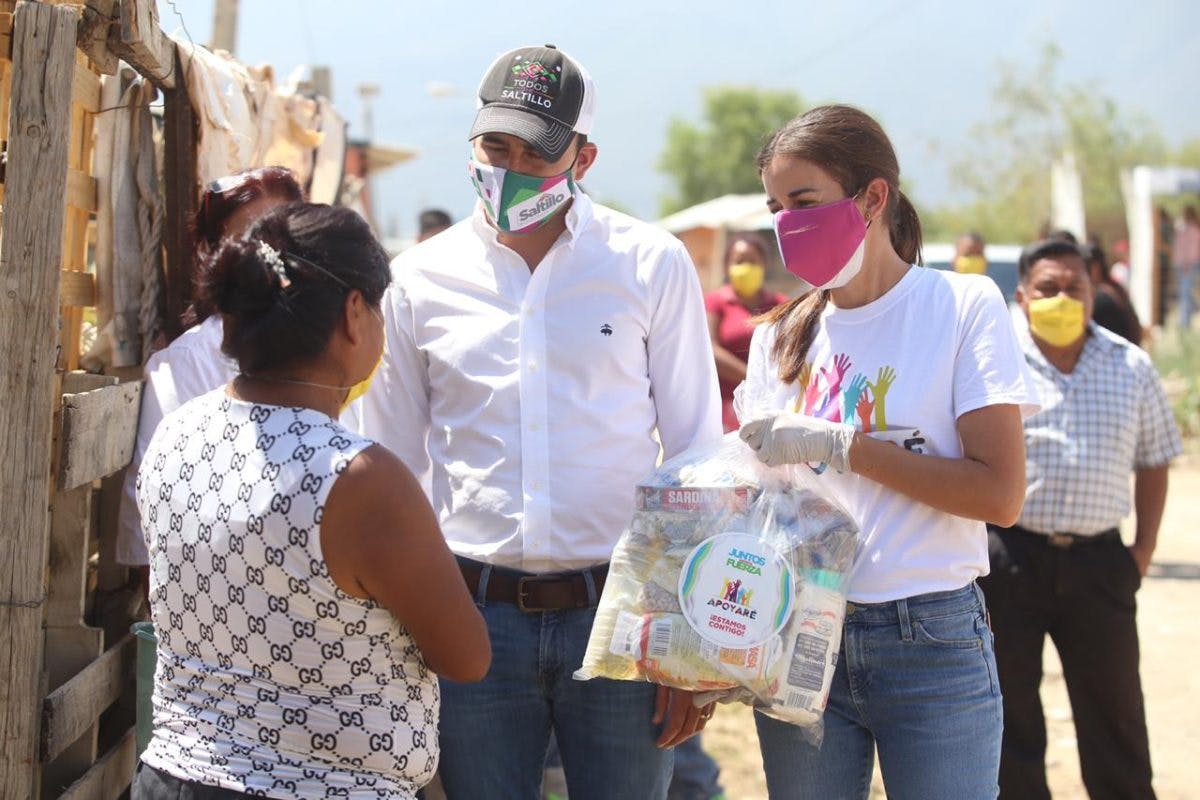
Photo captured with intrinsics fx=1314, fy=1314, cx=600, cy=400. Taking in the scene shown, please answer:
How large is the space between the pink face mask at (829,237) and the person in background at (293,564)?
3.10 feet

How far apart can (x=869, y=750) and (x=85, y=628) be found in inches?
76.4

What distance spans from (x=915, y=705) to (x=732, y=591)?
436mm

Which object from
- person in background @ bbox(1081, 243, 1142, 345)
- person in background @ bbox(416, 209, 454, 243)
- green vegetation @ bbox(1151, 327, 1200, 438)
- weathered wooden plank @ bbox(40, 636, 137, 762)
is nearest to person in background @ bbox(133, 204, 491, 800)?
weathered wooden plank @ bbox(40, 636, 137, 762)

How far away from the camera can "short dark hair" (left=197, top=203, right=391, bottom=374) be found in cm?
209

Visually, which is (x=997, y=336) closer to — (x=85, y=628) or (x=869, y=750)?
(x=869, y=750)

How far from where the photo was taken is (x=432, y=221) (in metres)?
9.74

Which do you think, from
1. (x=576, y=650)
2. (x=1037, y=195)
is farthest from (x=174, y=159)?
(x=1037, y=195)

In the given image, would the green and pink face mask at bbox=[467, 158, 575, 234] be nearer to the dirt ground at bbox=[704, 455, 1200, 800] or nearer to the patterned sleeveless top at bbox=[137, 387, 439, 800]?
the patterned sleeveless top at bbox=[137, 387, 439, 800]

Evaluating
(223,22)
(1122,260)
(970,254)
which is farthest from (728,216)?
(970,254)

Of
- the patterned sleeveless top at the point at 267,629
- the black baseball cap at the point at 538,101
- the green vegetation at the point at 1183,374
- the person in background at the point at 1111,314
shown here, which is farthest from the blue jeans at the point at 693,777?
the green vegetation at the point at 1183,374

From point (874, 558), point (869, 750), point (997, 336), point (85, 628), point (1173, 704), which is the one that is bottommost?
point (1173, 704)

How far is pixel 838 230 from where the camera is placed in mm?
2693

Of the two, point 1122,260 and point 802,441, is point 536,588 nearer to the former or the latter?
point 802,441

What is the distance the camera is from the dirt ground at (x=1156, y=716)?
17.8ft
